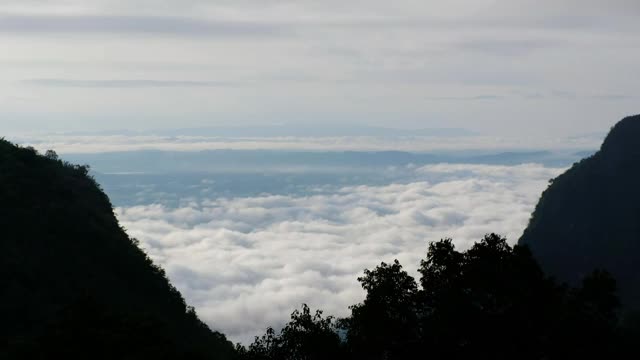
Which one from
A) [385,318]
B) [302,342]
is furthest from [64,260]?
[385,318]

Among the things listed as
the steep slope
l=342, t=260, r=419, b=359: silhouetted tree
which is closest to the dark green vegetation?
l=342, t=260, r=419, b=359: silhouetted tree

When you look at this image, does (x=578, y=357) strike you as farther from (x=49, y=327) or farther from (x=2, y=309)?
(x=2, y=309)

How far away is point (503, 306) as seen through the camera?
52125 millimetres

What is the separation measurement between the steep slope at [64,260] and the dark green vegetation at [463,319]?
1906 centimetres

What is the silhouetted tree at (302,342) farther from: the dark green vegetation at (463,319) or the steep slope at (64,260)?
the steep slope at (64,260)

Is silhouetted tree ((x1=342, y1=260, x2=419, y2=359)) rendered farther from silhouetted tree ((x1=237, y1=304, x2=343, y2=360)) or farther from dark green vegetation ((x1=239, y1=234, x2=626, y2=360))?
silhouetted tree ((x1=237, y1=304, x2=343, y2=360))

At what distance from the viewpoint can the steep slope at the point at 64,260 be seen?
279 ft

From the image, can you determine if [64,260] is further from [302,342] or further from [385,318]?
[385,318]

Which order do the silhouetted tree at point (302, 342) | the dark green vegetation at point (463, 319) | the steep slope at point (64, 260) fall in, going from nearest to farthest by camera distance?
the dark green vegetation at point (463, 319) < the silhouetted tree at point (302, 342) < the steep slope at point (64, 260)

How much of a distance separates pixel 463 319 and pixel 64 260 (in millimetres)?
61177

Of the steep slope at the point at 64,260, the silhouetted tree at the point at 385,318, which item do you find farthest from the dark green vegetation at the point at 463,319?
the steep slope at the point at 64,260

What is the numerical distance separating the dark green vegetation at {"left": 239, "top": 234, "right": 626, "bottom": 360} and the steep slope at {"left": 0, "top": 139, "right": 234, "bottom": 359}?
62.5 ft

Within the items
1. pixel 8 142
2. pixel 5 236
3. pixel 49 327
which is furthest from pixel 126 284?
pixel 49 327

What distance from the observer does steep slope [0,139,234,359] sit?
85.1m
